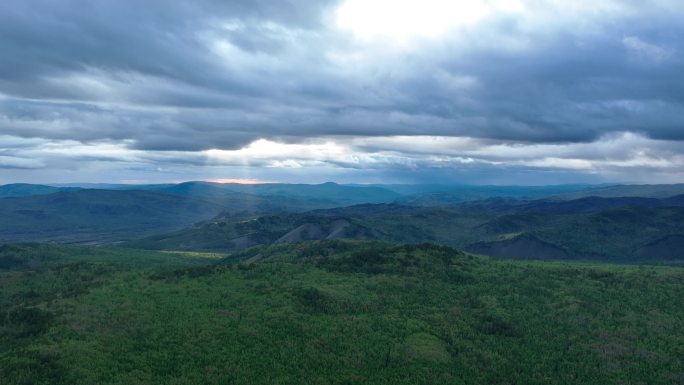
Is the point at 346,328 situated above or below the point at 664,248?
above

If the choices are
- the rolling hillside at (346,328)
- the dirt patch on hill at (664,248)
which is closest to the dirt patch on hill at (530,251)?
the dirt patch on hill at (664,248)

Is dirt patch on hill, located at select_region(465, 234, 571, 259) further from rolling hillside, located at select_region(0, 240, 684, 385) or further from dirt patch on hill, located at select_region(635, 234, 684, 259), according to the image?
rolling hillside, located at select_region(0, 240, 684, 385)

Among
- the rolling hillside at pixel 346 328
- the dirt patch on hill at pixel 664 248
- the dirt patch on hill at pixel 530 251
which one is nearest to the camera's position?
the rolling hillside at pixel 346 328

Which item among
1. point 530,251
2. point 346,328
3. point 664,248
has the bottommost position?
point 530,251

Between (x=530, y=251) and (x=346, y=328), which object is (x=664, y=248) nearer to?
(x=530, y=251)

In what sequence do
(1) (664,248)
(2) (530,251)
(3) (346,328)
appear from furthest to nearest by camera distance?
(2) (530,251)
(1) (664,248)
(3) (346,328)

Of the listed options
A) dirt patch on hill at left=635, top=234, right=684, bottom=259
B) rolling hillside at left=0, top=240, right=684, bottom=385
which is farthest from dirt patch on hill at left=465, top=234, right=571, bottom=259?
rolling hillside at left=0, top=240, right=684, bottom=385

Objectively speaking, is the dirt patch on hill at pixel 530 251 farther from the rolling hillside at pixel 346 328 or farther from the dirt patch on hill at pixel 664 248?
the rolling hillside at pixel 346 328

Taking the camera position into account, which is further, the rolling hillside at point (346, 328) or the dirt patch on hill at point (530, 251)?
the dirt patch on hill at point (530, 251)

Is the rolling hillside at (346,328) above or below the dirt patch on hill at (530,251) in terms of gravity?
above

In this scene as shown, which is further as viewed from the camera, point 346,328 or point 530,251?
point 530,251

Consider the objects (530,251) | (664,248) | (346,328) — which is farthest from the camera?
(530,251)

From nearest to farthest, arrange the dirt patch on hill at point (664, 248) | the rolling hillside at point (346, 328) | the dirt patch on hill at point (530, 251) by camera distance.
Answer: the rolling hillside at point (346, 328)
the dirt patch on hill at point (664, 248)
the dirt patch on hill at point (530, 251)

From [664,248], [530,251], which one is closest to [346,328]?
[530,251]
